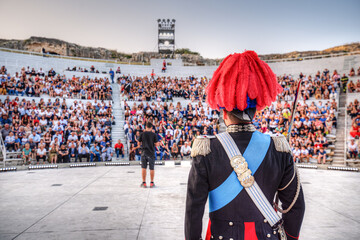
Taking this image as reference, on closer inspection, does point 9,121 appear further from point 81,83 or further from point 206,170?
point 206,170

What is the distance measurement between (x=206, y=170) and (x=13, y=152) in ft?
39.3

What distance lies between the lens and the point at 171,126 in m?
13.7

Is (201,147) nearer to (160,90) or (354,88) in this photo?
(160,90)

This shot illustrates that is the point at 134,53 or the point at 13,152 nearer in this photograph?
the point at 13,152

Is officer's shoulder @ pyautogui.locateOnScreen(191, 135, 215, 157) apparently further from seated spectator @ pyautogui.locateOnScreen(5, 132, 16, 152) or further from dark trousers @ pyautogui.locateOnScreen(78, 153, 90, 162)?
seated spectator @ pyautogui.locateOnScreen(5, 132, 16, 152)

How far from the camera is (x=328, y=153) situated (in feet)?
39.5

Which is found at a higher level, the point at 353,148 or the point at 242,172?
the point at 242,172

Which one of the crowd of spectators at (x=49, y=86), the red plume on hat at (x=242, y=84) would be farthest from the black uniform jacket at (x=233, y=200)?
the crowd of spectators at (x=49, y=86)

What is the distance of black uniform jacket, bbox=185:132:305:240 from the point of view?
1437 mm

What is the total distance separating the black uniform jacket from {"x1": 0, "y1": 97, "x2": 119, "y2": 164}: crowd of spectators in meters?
10.9

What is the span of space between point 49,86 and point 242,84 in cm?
1728

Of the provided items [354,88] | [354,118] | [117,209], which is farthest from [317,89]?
[117,209]

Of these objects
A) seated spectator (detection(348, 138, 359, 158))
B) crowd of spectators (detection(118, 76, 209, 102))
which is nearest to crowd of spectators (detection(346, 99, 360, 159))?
seated spectator (detection(348, 138, 359, 158))

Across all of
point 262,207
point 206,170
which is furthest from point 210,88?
point 262,207
